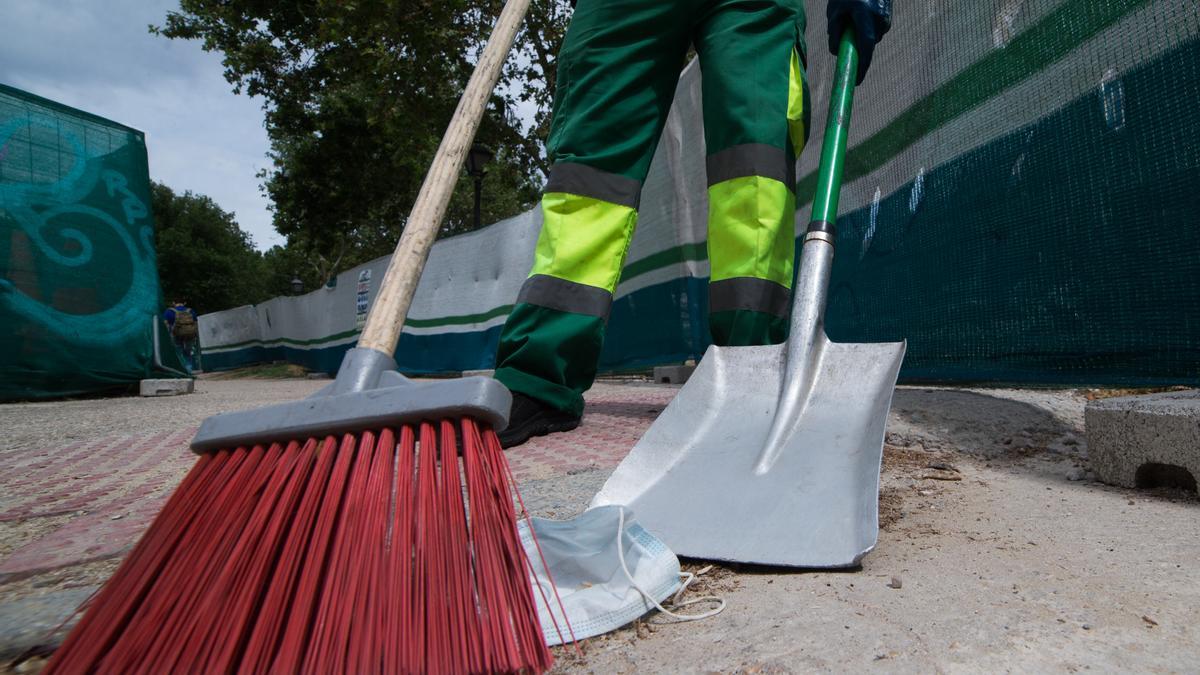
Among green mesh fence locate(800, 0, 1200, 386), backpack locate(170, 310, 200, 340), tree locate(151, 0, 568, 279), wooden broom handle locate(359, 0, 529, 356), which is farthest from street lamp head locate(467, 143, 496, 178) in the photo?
backpack locate(170, 310, 200, 340)

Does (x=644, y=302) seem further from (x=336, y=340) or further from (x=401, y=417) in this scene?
(x=336, y=340)

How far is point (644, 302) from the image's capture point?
16.8ft

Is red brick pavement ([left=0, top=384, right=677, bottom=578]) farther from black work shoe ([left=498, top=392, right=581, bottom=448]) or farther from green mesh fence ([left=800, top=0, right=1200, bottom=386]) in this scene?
green mesh fence ([left=800, top=0, right=1200, bottom=386])

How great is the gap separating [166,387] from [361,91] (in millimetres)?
6377

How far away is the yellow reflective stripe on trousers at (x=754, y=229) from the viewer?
1716 millimetres

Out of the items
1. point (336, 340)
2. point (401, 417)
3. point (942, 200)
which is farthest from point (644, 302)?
point (336, 340)

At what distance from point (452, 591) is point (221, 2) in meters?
13.2

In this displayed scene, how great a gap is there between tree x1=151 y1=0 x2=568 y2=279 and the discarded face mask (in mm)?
9386

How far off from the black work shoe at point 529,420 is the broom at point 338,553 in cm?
82

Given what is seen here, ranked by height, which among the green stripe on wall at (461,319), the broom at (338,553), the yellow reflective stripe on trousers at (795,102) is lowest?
the broom at (338,553)

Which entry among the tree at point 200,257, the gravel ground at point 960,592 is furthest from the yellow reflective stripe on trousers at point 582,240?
the tree at point 200,257

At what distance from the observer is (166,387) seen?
579 centimetres

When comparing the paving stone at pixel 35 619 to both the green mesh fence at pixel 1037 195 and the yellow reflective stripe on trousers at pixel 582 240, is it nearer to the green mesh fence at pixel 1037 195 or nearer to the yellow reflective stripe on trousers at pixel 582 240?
the yellow reflective stripe on trousers at pixel 582 240

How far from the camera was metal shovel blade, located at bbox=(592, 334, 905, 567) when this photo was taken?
3.03ft
